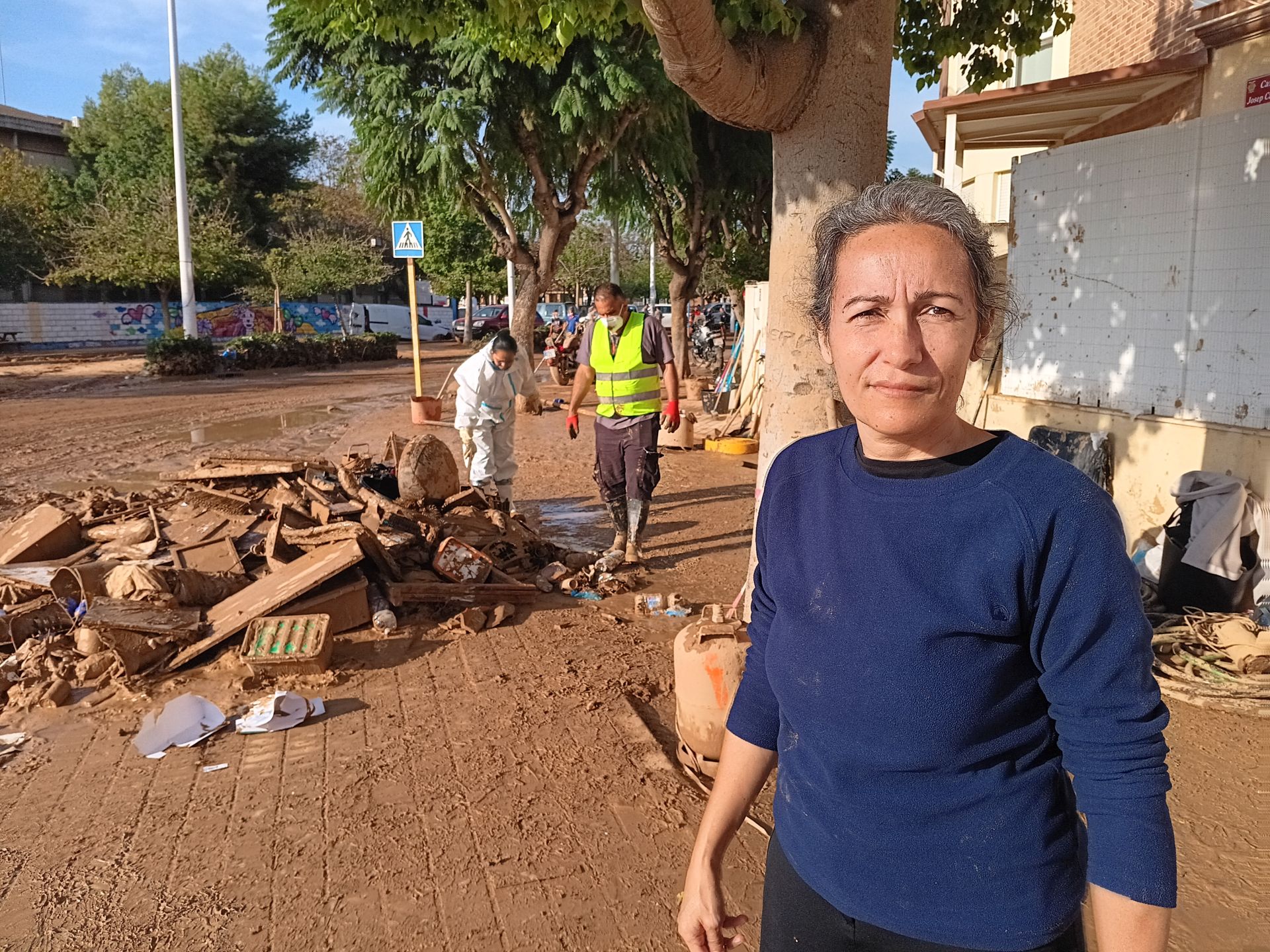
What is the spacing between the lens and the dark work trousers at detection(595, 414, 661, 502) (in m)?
6.80

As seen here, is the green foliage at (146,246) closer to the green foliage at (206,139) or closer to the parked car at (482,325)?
the green foliage at (206,139)

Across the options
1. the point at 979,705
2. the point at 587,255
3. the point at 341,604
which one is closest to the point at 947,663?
the point at 979,705

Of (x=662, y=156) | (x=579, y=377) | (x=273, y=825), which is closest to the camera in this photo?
(x=273, y=825)

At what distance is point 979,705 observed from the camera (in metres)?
1.30

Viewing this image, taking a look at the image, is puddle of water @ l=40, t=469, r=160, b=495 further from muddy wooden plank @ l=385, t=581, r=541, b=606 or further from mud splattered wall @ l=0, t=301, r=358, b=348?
mud splattered wall @ l=0, t=301, r=358, b=348

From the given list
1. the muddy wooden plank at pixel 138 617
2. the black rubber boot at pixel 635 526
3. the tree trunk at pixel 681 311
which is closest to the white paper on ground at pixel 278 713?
the muddy wooden plank at pixel 138 617

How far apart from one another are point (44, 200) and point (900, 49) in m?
34.8

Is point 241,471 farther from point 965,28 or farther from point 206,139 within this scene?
point 206,139

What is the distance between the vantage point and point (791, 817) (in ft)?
5.09

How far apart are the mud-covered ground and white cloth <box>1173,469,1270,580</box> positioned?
3.85ft

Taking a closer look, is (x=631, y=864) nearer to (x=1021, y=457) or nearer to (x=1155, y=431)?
(x=1021, y=457)

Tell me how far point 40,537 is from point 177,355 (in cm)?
1864

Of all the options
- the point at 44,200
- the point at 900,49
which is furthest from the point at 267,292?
the point at 900,49

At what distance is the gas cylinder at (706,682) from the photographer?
3.55m
